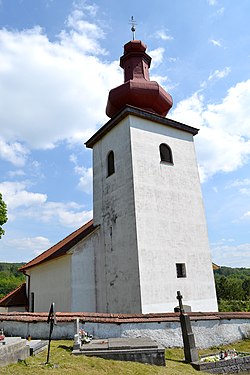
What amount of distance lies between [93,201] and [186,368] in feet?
34.8

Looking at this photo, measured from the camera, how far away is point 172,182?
15.9 m

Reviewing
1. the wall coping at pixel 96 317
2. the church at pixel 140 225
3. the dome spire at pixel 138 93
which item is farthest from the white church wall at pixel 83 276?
the dome spire at pixel 138 93

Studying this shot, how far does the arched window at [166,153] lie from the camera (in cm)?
1650

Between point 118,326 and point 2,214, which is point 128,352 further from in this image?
point 2,214

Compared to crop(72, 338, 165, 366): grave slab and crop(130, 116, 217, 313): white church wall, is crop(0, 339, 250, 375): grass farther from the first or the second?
crop(130, 116, 217, 313): white church wall

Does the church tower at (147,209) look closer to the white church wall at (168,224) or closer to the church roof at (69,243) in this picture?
the white church wall at (168,224)

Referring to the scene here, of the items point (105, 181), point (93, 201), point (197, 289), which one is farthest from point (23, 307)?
point (197, 289)

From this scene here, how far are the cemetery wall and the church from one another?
6.98 feet

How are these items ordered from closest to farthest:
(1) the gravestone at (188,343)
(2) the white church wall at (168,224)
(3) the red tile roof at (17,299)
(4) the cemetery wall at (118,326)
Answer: (1) the gravestone at (188,343) → (4) the cemetery wall at (118,326) → (2) the white church wall at (168,224) → (3) the red tile roof at (17,299)

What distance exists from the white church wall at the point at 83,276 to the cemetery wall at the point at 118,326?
401 centimetres

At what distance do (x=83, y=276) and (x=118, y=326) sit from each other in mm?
5052

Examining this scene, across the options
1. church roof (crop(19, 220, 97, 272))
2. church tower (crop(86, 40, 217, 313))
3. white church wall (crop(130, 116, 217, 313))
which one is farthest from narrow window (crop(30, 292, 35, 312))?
white church wall (crop(130, 116, 217, 313))

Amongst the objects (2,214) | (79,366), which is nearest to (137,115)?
(2,214)

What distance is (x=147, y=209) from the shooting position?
14500 millimetres
